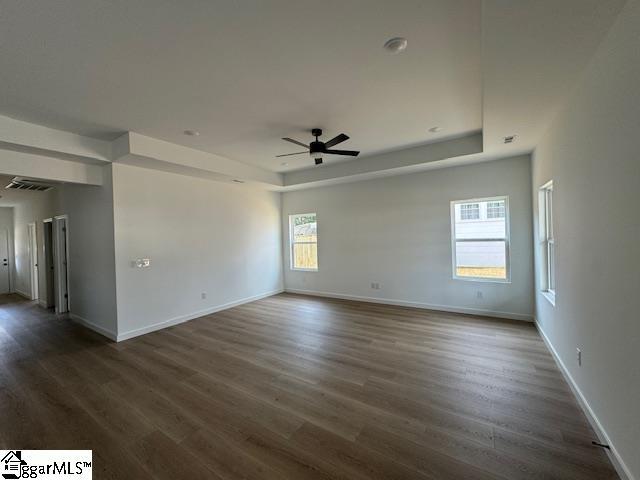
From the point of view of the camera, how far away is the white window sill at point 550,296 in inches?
128

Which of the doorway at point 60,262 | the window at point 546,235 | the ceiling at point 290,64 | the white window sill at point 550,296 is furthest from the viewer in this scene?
the doorway at point 60,262

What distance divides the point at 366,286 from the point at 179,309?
376 cm

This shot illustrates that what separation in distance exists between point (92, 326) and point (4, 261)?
656 centimetres

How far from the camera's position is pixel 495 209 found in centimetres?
469

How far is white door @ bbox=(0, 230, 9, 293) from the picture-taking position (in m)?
7.92

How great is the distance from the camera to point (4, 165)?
11.2ft

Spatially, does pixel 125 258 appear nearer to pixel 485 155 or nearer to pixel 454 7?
pixel 454 7

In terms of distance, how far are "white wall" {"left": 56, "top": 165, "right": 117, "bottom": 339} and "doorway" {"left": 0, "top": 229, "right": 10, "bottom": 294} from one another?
5188mm

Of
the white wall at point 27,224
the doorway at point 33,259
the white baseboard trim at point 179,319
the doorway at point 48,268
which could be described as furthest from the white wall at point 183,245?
the doorway at point 33,259

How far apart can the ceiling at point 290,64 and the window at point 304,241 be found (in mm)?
3286

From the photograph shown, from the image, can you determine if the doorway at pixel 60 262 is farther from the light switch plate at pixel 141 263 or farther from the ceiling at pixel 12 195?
the light switch plate at pixel 141 263

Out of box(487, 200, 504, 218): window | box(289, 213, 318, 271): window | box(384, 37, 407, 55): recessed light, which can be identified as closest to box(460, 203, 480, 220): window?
box(487, 200, 504, 218): window

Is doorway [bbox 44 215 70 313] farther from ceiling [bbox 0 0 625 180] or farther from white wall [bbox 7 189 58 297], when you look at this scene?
ceiling [bbox 0 0 625 180]

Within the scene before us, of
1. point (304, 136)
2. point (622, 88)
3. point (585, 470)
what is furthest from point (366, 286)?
point (622, 88)
